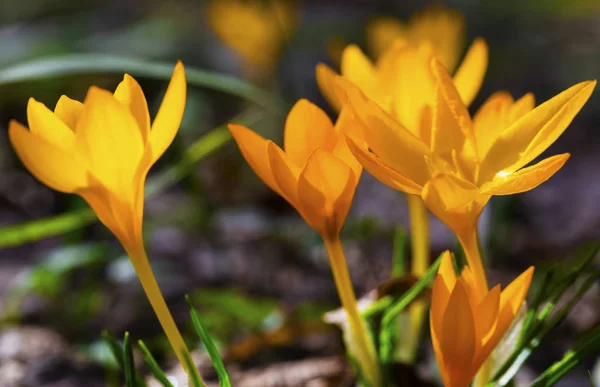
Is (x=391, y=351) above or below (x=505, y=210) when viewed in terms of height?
below

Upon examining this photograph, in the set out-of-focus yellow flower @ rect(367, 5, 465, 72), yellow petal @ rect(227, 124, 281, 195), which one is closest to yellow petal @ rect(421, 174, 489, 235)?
→ yellow petal @ rect(227, 124, 281, 195)

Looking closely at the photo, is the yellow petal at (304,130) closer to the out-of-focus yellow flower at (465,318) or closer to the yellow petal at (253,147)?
the yellow petal at (253,147)

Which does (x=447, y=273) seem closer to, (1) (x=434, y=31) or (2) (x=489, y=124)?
(2) (x=489, y=124)

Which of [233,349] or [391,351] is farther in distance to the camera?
[233,349]

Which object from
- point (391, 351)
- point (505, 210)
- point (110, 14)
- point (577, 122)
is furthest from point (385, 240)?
point (110, 14)

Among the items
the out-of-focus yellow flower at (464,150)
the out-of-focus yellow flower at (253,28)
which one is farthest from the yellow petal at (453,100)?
the out-of-focus yellow flower at (253,28)

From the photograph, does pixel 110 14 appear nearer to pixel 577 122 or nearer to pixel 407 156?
pixel 577 122

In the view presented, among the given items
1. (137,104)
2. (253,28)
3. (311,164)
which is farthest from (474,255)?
(253,28)

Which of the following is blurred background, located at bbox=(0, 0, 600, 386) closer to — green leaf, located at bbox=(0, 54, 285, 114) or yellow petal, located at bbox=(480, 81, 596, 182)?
green leaf, located at bbox=(0, 54, 285, 114)
